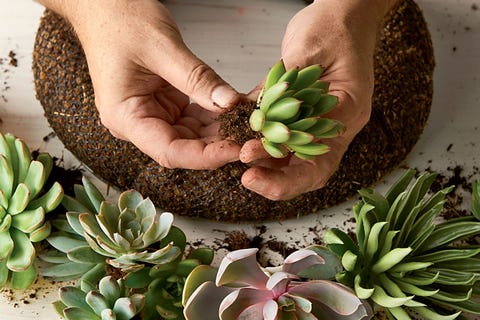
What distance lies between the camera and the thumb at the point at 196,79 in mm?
914

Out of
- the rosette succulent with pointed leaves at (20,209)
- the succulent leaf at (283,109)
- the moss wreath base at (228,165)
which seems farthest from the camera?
the moss wreath base at (228,165)

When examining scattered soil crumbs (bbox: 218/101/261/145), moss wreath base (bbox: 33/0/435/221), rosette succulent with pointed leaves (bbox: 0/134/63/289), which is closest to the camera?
scattered soil crumbs (bbox: 218/101/261/145)

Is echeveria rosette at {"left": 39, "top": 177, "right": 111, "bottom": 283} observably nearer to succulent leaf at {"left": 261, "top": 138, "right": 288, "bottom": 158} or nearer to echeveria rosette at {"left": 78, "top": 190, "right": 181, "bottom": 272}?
echeveria rosette at {"left": 78, "top": 190, "right": 181, "bottom": 272}

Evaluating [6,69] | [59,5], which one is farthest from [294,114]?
[6,69]

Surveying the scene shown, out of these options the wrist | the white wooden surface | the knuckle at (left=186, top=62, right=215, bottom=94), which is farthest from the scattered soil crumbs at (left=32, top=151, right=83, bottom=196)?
the knuckle at (left=186, top=62, right=215, bottom=94)

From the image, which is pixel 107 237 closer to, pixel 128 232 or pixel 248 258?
pixel 128 232

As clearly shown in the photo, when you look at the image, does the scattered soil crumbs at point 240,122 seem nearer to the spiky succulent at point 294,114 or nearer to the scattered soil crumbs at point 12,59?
the spiky succulent at point 294,114

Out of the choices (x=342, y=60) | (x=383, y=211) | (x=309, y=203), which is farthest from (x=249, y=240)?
(x=342, y=60)

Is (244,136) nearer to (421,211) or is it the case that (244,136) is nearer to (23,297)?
(421,211)

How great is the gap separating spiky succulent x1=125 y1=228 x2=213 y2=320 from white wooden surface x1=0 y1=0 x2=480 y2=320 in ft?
0.55

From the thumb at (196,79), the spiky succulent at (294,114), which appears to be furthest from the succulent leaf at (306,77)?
the thumb at (196,79)

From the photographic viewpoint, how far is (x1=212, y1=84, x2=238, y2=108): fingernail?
2.96 ft

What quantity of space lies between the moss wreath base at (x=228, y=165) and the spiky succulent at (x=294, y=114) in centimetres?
27

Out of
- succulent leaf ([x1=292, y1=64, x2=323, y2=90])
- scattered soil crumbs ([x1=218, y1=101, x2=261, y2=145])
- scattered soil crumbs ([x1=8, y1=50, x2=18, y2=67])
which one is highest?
succulent leaf ([x1=292, y1=64, x2=323, y2=90])
